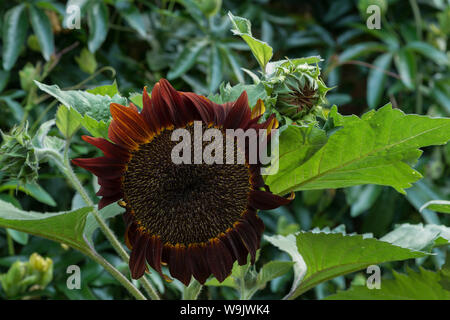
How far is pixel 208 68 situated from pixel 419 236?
0.50 metres

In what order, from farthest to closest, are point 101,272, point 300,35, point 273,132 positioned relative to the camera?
point 300,35 < point 101,272 < point 273,132

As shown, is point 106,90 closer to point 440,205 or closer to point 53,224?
point 53,224

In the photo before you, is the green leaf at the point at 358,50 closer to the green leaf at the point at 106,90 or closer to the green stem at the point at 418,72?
the green stem at the point at 418,72

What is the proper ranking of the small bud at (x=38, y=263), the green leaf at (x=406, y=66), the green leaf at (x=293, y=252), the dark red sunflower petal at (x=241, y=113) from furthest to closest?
the green leaf at (x=406, y=66)
the small bud at (x=38, y=263)
the green leaf at (x=293, y=252)
the dark red sunflower petal at (x=241, y=113)

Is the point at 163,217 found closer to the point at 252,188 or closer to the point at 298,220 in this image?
the point at 252,188

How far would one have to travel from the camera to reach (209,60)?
0.82m

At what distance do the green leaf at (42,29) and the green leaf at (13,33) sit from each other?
1 cm

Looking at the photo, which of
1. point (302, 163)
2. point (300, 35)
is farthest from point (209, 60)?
point (302, 163)

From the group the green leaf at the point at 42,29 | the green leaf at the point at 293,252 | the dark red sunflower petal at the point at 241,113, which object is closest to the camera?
the dark red sunflower petal at the point at 241,113

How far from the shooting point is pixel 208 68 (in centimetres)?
81

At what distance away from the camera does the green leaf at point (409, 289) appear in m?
0.30

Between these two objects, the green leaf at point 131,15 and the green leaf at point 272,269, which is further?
the green leaf at point 131,15

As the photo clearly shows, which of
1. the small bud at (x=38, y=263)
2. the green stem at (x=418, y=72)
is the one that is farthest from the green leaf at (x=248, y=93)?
the green stem at (x=418, y=72)
